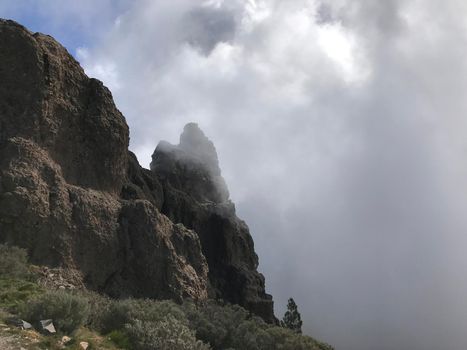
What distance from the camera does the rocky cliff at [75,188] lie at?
25.9 meters

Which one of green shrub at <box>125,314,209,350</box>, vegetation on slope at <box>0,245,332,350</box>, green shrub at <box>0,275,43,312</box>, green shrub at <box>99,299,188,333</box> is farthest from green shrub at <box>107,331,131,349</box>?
green shrub at <box>0,275,43,312</box>

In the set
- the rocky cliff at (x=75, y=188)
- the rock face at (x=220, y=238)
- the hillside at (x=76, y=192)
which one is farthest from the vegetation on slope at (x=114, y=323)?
the rock face at (x=220, y=238)

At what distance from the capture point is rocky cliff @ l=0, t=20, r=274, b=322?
1021 inches

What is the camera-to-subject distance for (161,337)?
15672 millimetres

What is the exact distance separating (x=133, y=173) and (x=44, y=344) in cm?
3406

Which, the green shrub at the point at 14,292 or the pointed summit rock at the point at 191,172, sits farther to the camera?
the pointed summit rock at the point at 191,172

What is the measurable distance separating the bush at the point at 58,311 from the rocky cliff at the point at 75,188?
10.8 m

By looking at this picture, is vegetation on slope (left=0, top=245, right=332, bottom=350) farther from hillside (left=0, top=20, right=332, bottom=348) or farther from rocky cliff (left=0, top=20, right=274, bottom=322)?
rocky cliff (left=0, top=20, right=274, bottom=322)

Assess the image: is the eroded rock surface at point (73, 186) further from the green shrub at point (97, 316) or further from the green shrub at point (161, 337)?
the green shrub at point (161, 337)

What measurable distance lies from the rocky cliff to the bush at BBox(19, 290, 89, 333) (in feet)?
35.6

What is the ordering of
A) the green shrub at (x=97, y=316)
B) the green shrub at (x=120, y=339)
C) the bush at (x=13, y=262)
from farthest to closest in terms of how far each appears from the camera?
1. the bush at (x=13, y=262)
2. the green shrub at (x=97, y=316)
3. the green shrub at (x=120, y=339)

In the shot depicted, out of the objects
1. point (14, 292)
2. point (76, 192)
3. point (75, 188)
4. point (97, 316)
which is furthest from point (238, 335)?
point (75, 188)

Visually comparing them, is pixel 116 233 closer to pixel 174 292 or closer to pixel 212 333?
pixel 174 292

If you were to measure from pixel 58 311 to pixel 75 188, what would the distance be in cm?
1551
